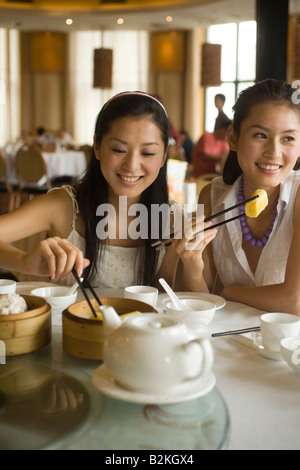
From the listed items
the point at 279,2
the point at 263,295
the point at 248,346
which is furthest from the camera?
the point at 279,2

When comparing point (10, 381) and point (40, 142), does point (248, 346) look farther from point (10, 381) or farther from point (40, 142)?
point (40, 142)

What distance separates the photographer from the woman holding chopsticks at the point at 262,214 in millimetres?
1555

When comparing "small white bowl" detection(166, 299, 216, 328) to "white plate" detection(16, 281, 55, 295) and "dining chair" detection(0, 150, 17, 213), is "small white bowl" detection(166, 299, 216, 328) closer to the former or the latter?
"white plate" detection(16, 281, 55, 295)

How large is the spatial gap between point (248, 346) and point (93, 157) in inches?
39.0

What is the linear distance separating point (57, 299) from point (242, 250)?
770 millimetres

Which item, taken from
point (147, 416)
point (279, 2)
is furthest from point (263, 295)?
point (279, 2)

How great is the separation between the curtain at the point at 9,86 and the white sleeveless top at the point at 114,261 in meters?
11.4

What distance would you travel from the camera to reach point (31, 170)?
698 centimetres

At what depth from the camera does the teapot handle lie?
2.64 feet

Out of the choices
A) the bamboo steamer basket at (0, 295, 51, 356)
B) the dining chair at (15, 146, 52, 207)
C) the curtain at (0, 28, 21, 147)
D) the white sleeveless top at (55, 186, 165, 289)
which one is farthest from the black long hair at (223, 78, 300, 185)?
the curtain at (0, 28, 21, 147)

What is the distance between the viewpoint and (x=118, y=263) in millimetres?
Result: 1926

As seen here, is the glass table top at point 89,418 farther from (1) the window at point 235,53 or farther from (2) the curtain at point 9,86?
(2) the curtain at point 9,86

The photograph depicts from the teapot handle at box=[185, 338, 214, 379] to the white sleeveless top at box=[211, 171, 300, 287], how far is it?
1029 mm

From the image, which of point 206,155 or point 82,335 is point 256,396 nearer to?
point 82,335
